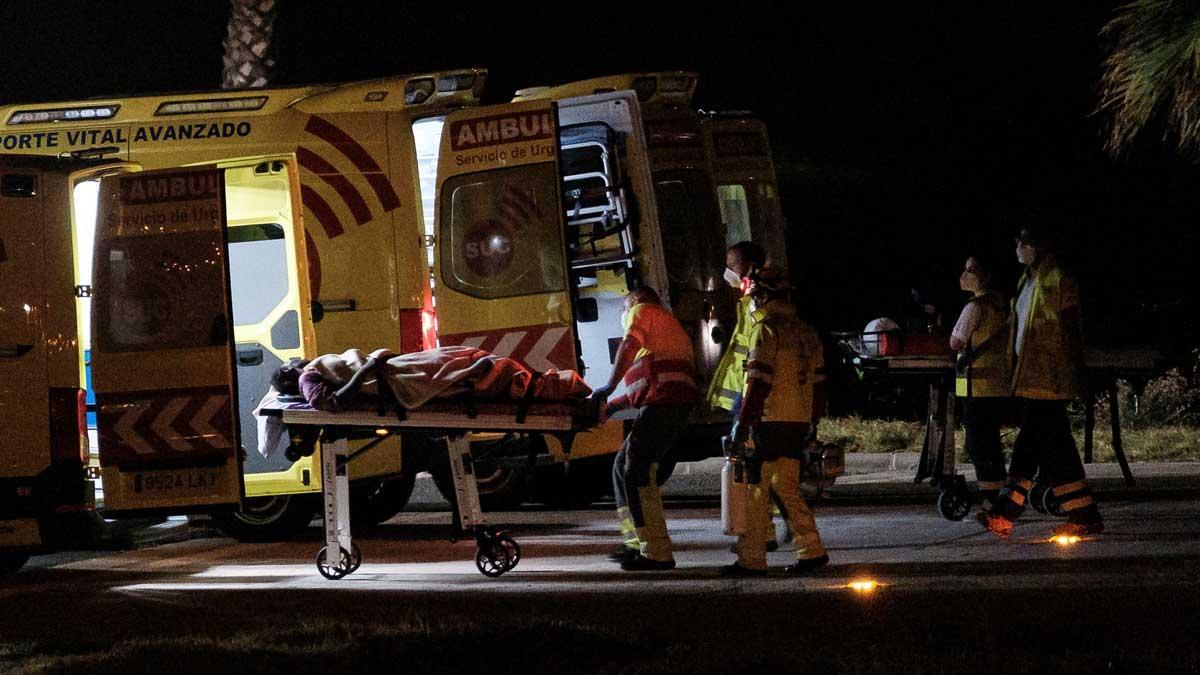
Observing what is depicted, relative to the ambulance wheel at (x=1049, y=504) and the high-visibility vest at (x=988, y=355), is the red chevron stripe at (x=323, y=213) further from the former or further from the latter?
the ambulance wheel at (x=1049, y=504)

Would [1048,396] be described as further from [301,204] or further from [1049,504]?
[301,204]

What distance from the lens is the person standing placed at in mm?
10672

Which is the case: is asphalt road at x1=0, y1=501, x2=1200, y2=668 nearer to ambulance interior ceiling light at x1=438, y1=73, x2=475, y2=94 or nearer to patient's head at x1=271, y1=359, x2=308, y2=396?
patient's head at x1=271, y1=359, x2=308, y2=396

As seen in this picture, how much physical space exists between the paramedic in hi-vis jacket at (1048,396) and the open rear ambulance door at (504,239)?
2783mm

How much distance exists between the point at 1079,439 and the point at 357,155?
316 inches

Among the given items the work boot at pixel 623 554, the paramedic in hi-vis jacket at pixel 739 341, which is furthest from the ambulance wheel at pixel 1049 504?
the work boot at pixel 623 554

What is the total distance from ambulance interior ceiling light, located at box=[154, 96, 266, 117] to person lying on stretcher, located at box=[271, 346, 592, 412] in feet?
11.4

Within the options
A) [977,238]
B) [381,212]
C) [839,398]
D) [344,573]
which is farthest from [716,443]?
[977,238]

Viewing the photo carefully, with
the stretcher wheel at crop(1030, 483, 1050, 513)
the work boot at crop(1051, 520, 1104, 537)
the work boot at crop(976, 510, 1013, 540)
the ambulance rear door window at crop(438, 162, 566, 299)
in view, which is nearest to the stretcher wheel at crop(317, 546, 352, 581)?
the ambulance rear door window at crop(438, 162, 566, 299)

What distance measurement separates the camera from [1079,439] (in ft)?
54.9

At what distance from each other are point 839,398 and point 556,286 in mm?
11486

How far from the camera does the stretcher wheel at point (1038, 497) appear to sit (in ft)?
36.3

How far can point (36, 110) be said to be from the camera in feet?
40.1

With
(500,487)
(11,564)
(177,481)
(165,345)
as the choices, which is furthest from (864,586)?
(500,487)
